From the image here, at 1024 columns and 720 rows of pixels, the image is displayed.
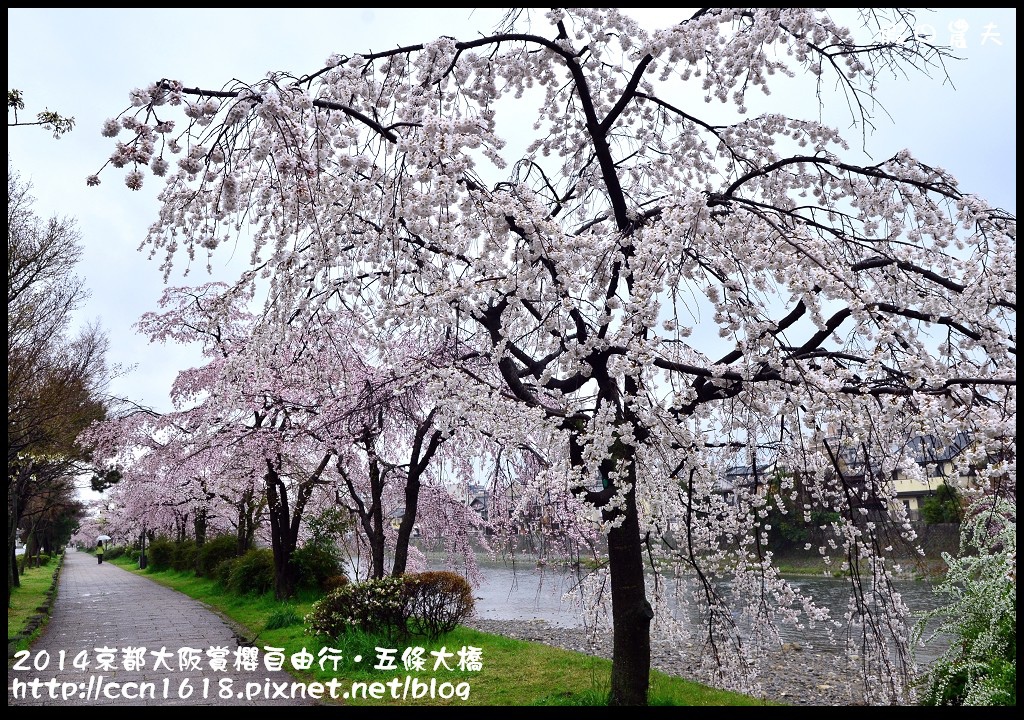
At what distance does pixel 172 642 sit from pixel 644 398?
823 centimetres

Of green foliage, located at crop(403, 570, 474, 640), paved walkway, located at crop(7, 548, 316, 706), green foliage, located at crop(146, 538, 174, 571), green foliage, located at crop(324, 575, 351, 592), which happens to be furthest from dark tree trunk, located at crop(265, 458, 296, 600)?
green foliage, located at crop(146, 538, 174, 571)

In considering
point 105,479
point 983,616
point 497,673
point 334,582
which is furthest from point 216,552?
point 983,616

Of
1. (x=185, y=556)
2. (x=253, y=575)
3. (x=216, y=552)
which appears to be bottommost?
(x=185, y=556)

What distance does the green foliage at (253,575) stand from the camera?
1366 centimetres

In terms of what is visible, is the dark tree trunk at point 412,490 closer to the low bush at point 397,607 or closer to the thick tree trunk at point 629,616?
the low bush at point 397,607

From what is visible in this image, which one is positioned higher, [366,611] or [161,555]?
A: [366,611]

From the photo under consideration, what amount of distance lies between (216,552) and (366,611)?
1401cm

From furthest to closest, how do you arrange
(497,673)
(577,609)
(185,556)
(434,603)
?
1. (185,556)
2. (577,609)
3. (434,603)
4. (497,673)

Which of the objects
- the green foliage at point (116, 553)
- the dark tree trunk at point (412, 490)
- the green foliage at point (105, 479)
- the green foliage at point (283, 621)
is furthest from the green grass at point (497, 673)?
the green foliage at point (116, 553)

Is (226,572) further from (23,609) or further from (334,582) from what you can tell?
(334,582)

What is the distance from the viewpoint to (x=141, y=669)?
7.01 metres

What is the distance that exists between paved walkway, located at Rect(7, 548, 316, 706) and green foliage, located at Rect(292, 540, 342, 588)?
169cm
